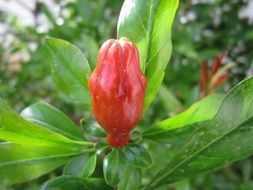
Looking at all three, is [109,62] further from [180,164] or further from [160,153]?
[160,153]

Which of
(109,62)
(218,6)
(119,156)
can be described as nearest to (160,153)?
(119,156)

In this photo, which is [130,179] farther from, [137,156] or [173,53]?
[173,53]

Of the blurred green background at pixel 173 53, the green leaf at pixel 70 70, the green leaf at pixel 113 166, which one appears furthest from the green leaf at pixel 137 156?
the blurred green background at pixel 173 53

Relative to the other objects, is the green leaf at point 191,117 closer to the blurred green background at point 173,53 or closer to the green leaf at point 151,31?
the green leaf at point 151,31

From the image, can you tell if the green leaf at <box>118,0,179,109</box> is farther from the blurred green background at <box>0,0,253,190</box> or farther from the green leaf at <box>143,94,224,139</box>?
the blurred green background at <box>0,0,253,190</box>

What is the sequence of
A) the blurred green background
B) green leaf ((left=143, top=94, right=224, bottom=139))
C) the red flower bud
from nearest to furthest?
1. the red flower bud
2. green leaf ((left=143, top=94, right=224, bottom=139))
3. the blurred green background

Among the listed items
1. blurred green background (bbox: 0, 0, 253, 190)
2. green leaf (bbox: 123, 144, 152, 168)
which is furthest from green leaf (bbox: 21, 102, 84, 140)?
blurred green background (bbox: 0, 0, 253, 190)

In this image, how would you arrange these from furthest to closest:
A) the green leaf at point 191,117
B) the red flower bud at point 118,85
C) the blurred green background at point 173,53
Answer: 1. the blurred green background at point 173,53
2. the green leaf at point 191,117
3. the red flower bud at point 118,85
